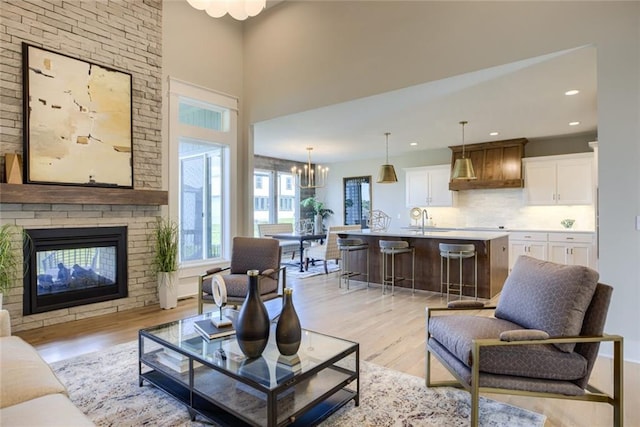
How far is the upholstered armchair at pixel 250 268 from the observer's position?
139 inches

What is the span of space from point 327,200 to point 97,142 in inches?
292

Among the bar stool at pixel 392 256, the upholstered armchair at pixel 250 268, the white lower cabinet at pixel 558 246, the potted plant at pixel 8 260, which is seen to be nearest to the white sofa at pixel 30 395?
the upholstered armchair at pixel 250 268

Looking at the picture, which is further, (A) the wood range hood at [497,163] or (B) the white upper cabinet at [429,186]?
(B) the white upper cabinet at [429,186]

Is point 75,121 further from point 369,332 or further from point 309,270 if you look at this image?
point 309,270

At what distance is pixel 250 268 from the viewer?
3994 millimetres

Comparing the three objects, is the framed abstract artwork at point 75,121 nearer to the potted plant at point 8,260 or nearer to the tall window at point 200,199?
the potted plant at point 8,260

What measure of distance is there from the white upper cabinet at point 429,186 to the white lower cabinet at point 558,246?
5.55 ft

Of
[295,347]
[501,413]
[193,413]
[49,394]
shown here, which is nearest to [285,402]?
[295,347]

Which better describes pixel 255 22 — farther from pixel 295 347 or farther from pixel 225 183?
pixel 295 347

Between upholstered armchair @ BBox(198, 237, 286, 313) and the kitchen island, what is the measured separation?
2360 millimetres

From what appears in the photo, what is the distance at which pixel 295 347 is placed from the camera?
6.62 ft

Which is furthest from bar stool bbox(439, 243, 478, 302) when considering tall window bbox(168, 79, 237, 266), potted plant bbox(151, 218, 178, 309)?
potted plant bbox(151, 218, 178, 309)

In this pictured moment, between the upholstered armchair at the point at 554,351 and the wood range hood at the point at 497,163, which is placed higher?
the wood range hood at the point at 497,163

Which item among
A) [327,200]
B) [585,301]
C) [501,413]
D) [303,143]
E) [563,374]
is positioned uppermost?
[303,143]
